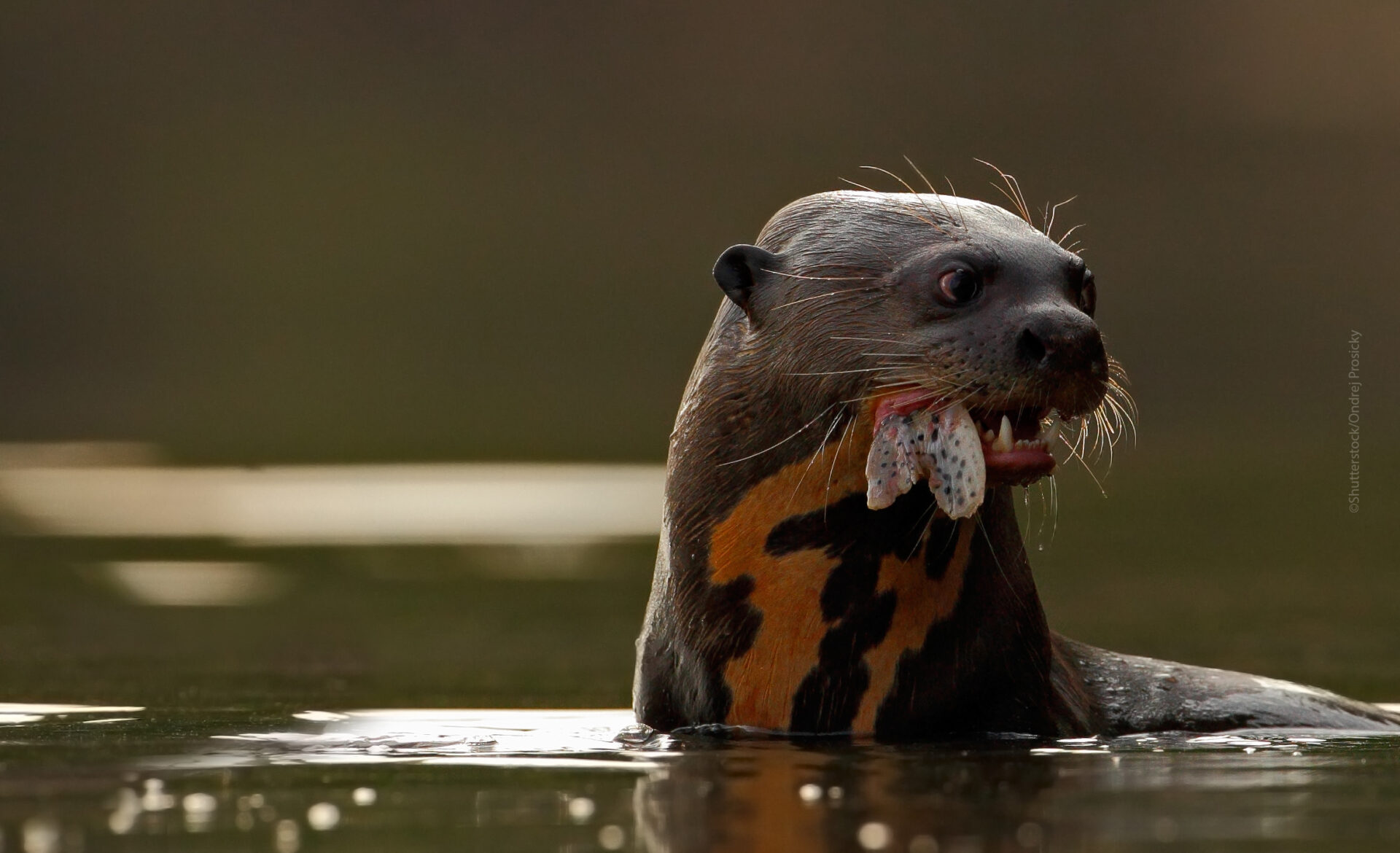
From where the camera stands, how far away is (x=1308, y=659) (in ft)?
42.0

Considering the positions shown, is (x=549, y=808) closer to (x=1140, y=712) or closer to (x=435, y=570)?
(x=1140, y=712)

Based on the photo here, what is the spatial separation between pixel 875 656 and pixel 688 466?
3.13ft

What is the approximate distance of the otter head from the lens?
8477mm

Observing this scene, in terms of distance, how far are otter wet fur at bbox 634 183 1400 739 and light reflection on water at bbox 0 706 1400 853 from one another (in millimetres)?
256

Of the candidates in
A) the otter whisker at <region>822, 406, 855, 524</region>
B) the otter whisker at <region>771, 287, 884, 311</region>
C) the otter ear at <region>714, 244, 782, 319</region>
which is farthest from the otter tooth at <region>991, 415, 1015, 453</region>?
the otter ear at <region>714, 244, 782, 319</region>

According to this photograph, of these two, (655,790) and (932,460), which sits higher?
(932,460)

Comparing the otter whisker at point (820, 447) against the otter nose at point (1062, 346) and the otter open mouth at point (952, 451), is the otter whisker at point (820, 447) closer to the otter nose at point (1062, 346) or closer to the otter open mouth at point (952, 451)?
the otter open mouth at point (952, 451)

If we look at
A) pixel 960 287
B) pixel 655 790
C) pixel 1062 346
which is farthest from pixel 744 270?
pixel 655 790

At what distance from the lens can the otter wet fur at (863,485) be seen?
8695 millimetres

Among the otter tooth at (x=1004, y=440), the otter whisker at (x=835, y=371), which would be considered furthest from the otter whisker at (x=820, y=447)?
the otter tooth at (x=1004, y=440)

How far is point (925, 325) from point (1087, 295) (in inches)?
30.7

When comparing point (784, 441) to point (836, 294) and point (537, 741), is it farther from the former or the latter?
point (537, 741)

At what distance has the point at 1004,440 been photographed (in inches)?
338

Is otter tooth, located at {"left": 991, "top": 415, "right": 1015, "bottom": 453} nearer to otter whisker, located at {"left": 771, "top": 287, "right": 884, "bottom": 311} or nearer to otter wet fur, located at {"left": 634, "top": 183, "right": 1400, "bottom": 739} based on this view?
otter wet fur, located at {"left": 634, "top": 183, "right": 1400, "bottom": 739}
